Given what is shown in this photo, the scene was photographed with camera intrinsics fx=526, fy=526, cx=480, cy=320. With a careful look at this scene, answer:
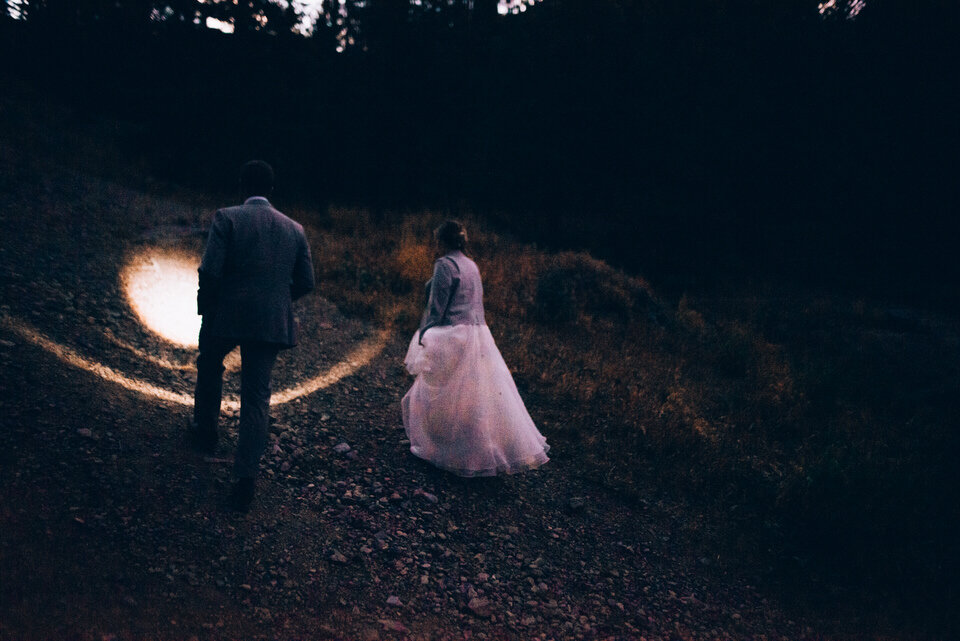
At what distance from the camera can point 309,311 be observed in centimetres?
781

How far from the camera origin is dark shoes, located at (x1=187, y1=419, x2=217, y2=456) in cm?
398

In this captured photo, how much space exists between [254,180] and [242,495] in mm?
2132

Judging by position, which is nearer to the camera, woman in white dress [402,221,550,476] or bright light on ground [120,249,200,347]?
woman in white dress [402,221,550,476]

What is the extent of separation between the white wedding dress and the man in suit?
1227mm

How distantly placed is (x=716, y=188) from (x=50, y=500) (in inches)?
523

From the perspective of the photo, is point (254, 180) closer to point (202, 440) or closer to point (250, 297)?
point (250, 297)

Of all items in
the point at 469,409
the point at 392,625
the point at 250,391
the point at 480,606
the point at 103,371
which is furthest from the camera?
the point at 103,371

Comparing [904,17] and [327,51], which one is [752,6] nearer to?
[904,17]

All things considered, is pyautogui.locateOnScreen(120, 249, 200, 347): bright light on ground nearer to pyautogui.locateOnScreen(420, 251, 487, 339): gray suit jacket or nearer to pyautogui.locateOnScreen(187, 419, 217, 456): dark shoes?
pyautogui.locateOnScreen(187, 419, 217, 456): dark shoes

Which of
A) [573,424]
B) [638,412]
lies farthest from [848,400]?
[573,424]

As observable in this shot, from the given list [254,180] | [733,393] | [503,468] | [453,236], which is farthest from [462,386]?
[733,393]

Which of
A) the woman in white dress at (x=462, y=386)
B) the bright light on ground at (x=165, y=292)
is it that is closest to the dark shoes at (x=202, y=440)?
the woman in white dress at (x=462, y=386)

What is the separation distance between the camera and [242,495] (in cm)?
354

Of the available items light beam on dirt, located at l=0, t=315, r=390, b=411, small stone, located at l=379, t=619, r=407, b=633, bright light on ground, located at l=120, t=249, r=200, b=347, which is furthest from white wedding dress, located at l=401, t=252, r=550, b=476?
bright light on ground, located at l=120, t=249, r=200, b=347
